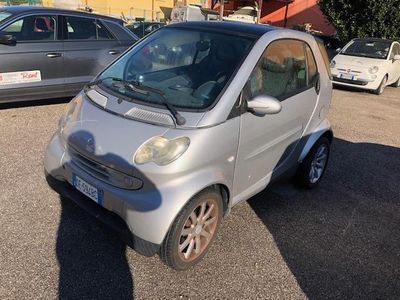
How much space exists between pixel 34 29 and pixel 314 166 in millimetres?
4596

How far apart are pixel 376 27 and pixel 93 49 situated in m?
12.4

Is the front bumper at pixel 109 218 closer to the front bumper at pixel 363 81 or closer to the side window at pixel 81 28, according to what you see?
the side window at pixel 81 28

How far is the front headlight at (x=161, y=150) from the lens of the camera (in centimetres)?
251

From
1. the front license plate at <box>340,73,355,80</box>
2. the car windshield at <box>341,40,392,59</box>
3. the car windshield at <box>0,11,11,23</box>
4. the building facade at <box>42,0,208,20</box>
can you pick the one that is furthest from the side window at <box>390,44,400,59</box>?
the building facade at <box>42,0,208,20</box>

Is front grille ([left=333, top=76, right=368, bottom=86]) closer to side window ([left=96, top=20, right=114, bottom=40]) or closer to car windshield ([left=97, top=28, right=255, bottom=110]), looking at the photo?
side window ([left=96, top=20, right=114, bottom=40])

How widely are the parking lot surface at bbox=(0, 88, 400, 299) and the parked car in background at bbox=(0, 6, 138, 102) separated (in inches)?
58.8

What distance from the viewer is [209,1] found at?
101ft

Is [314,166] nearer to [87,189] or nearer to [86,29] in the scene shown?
[87,189]

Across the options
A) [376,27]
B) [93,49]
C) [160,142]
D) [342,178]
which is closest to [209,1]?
[376,27]

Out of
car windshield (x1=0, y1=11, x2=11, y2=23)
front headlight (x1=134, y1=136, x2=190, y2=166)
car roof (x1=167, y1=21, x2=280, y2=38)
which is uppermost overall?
car roof (x1=167, y1=21, x2=280, y2=38)

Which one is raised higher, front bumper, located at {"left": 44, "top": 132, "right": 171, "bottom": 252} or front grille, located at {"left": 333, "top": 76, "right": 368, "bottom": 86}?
front bumper, located at {"left": 44, "top": 132, "right": 171, "bottom": 252}

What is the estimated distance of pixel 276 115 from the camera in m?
3.27

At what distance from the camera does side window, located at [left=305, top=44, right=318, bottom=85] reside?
383cm

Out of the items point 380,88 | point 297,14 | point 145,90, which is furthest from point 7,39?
point 297,14
